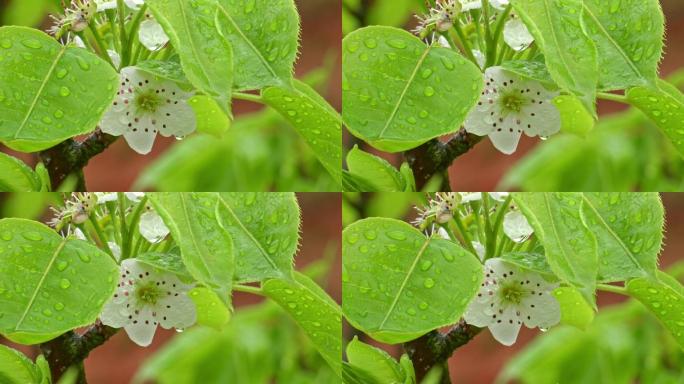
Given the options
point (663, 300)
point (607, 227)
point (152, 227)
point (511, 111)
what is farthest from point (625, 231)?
point (152, 227)

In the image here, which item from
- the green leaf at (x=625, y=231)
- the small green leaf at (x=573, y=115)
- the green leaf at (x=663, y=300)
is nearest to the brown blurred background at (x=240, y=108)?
the small green leaf at (x=573, y=115)

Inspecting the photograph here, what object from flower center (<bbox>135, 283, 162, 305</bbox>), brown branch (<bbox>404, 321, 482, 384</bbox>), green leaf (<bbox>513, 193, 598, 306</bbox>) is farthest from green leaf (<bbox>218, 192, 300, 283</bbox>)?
green leaf (<bbox>513, 193, 598, 306</bbox>)

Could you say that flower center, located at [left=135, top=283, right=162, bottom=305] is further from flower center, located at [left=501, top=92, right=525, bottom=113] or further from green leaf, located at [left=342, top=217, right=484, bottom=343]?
flower center, located at [left=501, top=92, right=525, bottom=113]

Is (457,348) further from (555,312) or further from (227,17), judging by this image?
(227,17)

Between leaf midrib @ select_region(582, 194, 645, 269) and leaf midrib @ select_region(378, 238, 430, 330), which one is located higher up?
leaf midrib @ select_region(582, 194, 645, 269)

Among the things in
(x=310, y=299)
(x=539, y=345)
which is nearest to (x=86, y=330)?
(x=310, y=299)
